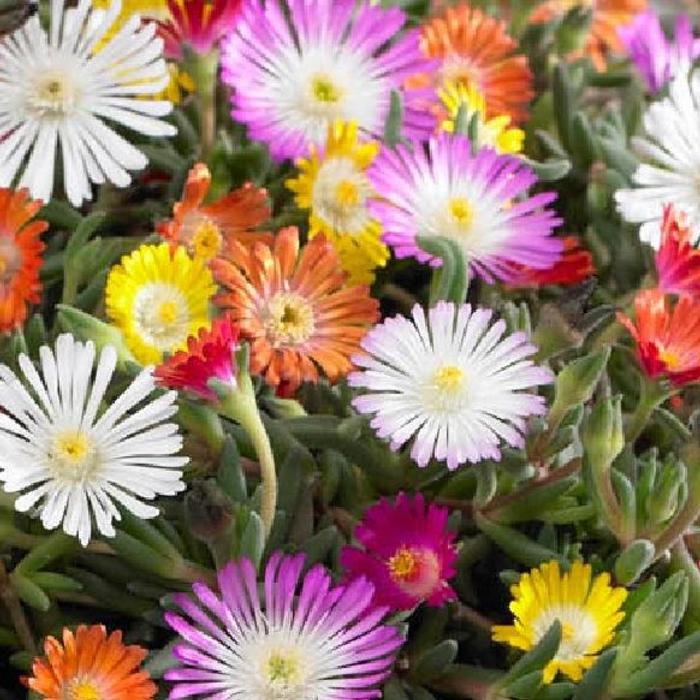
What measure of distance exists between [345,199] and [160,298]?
0.14 m

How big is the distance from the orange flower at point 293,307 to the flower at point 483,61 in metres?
0.27

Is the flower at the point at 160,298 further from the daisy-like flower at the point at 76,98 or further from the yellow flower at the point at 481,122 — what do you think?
the yellow flower at the point at 481,122

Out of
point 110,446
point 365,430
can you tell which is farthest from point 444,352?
point 110,446

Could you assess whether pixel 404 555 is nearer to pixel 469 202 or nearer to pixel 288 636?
pixel 288 636

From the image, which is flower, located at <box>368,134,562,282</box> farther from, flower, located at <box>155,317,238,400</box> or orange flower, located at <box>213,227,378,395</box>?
flower, located at <box>155,317,238,400</box>

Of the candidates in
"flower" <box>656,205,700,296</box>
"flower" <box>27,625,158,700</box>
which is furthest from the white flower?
"flower" <box>27,625,158,700</box>

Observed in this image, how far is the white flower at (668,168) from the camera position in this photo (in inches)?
34.7

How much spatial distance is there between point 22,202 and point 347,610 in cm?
31

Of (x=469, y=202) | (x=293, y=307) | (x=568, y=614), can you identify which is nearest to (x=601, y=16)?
(x=469, y=202)

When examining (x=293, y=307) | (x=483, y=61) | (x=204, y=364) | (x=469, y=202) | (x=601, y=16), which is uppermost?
(x=601, y=16)

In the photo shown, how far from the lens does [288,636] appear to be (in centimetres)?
70

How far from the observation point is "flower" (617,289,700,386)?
2.44 feet

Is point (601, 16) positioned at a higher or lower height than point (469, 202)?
higher

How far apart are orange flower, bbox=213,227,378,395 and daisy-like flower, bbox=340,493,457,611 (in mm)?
104
